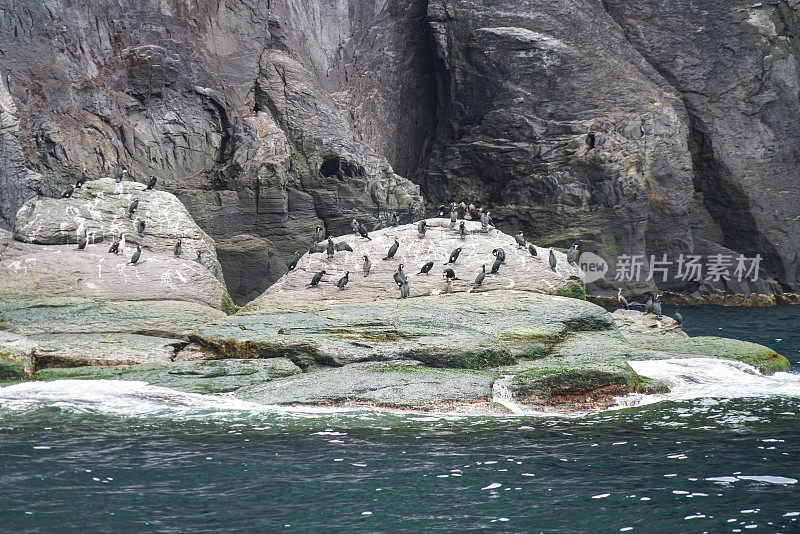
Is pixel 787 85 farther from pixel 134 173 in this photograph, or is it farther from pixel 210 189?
pixel 134 173

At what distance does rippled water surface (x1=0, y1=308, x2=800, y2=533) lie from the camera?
8.14 meters

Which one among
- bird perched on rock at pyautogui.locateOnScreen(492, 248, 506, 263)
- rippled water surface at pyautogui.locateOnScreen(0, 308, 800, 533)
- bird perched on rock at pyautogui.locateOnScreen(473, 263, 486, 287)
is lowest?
rippled water surface at pyautogui.locateOnScreen(0, 308, 800, 533)

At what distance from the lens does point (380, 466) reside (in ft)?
32.7

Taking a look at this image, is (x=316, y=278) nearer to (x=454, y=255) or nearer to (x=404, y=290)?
(x=404, y=290)

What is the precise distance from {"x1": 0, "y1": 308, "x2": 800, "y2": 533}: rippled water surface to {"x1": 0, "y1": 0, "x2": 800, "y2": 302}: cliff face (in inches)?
960

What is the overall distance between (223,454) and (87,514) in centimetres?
244

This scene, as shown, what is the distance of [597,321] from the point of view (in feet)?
61.8

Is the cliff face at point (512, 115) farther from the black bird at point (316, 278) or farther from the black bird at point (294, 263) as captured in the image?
the black bird at point (316, 278)

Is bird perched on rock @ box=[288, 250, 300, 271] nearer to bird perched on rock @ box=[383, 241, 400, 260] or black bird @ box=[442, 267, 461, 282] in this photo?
bird perched on rock @ box=[383, 241, 400, 260]

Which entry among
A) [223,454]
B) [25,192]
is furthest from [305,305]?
[25,192]

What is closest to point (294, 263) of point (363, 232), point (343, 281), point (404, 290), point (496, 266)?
point (363, 232)

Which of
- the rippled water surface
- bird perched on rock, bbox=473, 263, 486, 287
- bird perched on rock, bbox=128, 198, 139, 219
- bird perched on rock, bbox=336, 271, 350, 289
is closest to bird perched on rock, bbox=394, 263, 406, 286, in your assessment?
bird perched on rock, bbox=336, 271, 350, 289

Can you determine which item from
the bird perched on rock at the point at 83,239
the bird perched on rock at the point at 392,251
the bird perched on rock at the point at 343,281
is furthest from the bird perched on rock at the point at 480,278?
the bird perched on rock at the point at 83,239

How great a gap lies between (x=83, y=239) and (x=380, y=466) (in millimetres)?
15447
